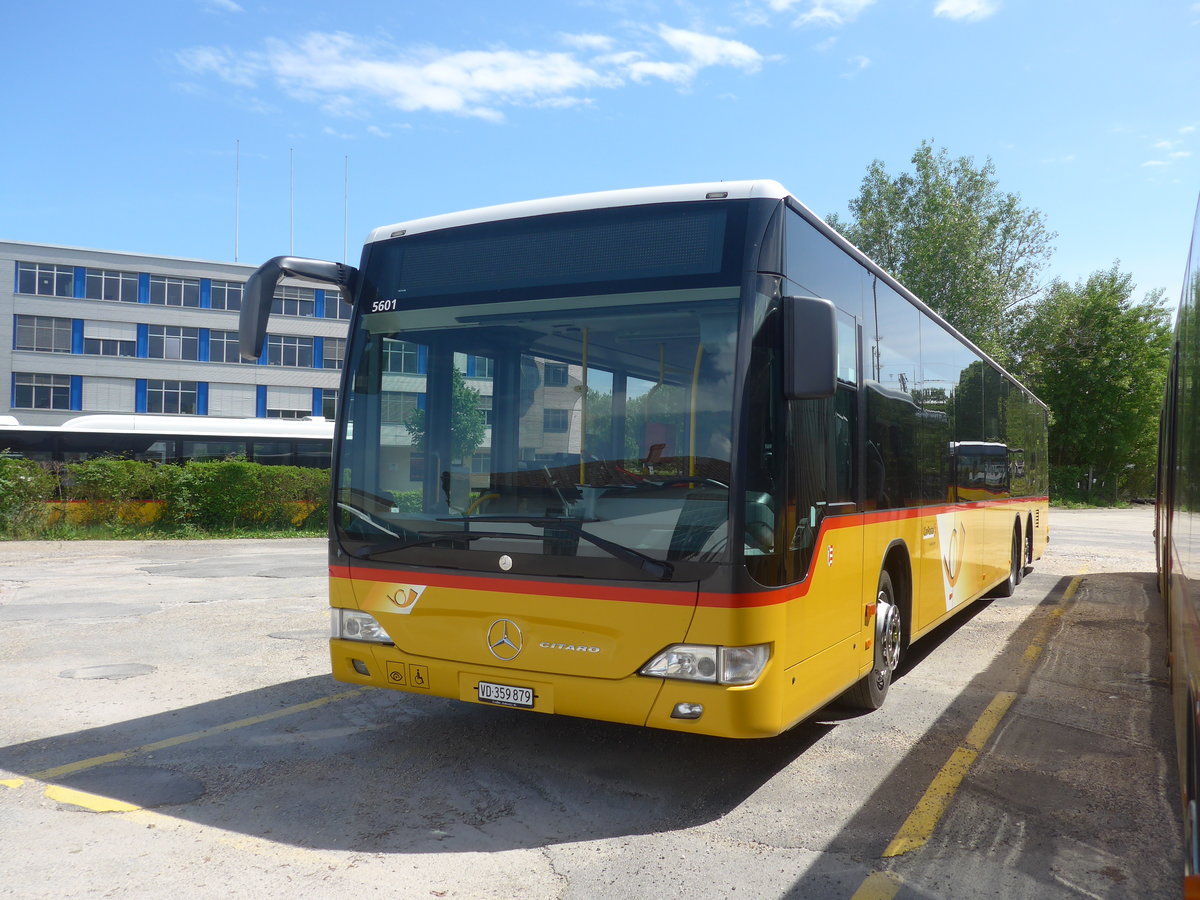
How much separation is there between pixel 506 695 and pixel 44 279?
59001 mm

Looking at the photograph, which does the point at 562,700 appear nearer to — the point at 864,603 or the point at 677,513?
the point at 677,513

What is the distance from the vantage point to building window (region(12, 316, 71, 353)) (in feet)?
177

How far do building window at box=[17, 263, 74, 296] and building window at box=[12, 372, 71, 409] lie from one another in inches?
185

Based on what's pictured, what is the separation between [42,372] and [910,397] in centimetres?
5766

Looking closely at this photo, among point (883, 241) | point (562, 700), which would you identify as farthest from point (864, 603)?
point (883, 241)

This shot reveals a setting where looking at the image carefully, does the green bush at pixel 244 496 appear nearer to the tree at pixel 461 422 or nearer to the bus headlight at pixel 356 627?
the bus headlight at pixel 356 627

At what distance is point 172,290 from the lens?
5700cm

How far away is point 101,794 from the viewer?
4855 mm

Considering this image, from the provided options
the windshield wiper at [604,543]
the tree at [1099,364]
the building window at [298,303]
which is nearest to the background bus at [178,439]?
the windshield wiper at [604,543]

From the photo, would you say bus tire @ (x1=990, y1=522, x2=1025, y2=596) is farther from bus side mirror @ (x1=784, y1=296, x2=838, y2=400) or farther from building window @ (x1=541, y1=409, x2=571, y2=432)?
building window @ (x1=541, y1=409, x2=571, y2=432)

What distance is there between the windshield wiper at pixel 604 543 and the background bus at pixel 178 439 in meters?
26.3

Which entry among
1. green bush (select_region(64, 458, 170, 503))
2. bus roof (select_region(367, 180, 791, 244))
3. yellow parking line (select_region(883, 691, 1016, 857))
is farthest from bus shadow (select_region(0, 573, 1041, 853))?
green bush (select_region(64, 458, 170, 503))

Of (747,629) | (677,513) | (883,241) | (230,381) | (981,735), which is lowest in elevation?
(981,735)

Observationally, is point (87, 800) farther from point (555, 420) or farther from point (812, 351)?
point (812, 351)
